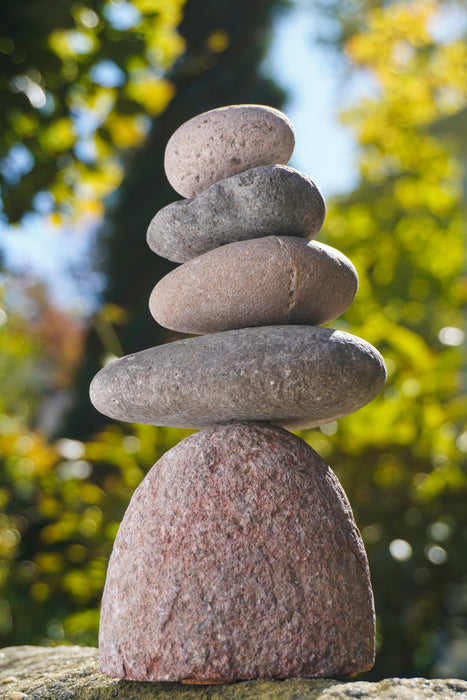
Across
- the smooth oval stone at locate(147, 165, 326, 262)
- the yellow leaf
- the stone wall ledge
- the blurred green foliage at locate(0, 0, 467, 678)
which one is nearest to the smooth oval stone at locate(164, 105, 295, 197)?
the smooth oval stone at locate(147, 165, 326, 262)

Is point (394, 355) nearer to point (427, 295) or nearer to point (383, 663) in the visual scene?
point (383, 663)

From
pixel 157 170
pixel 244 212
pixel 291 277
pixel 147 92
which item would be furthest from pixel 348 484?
pixel 157 170

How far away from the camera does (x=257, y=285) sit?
2.40m

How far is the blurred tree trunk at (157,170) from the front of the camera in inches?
275

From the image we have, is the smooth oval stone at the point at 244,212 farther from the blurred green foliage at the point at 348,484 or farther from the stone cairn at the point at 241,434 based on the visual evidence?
the blurred green foliage at the point at 348,484

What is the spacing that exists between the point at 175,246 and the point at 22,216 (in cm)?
226

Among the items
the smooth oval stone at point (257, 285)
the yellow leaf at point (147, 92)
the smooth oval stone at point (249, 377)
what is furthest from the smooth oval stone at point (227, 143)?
the yellow leaf at point (147, 92)

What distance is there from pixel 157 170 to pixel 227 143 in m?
5.21

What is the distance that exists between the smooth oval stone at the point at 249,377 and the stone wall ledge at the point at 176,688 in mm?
913

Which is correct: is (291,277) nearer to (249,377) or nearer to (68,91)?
(249,377)

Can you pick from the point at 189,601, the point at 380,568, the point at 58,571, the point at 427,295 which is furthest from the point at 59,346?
the point at 189,601

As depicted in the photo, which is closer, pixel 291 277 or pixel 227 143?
pixel 291 277

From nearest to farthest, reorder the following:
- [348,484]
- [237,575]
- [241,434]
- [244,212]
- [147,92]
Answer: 1. [237,575]
2. [241,434]
3. [244,212]
4. [348,484]
5. [147,92]

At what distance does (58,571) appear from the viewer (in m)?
5.11
